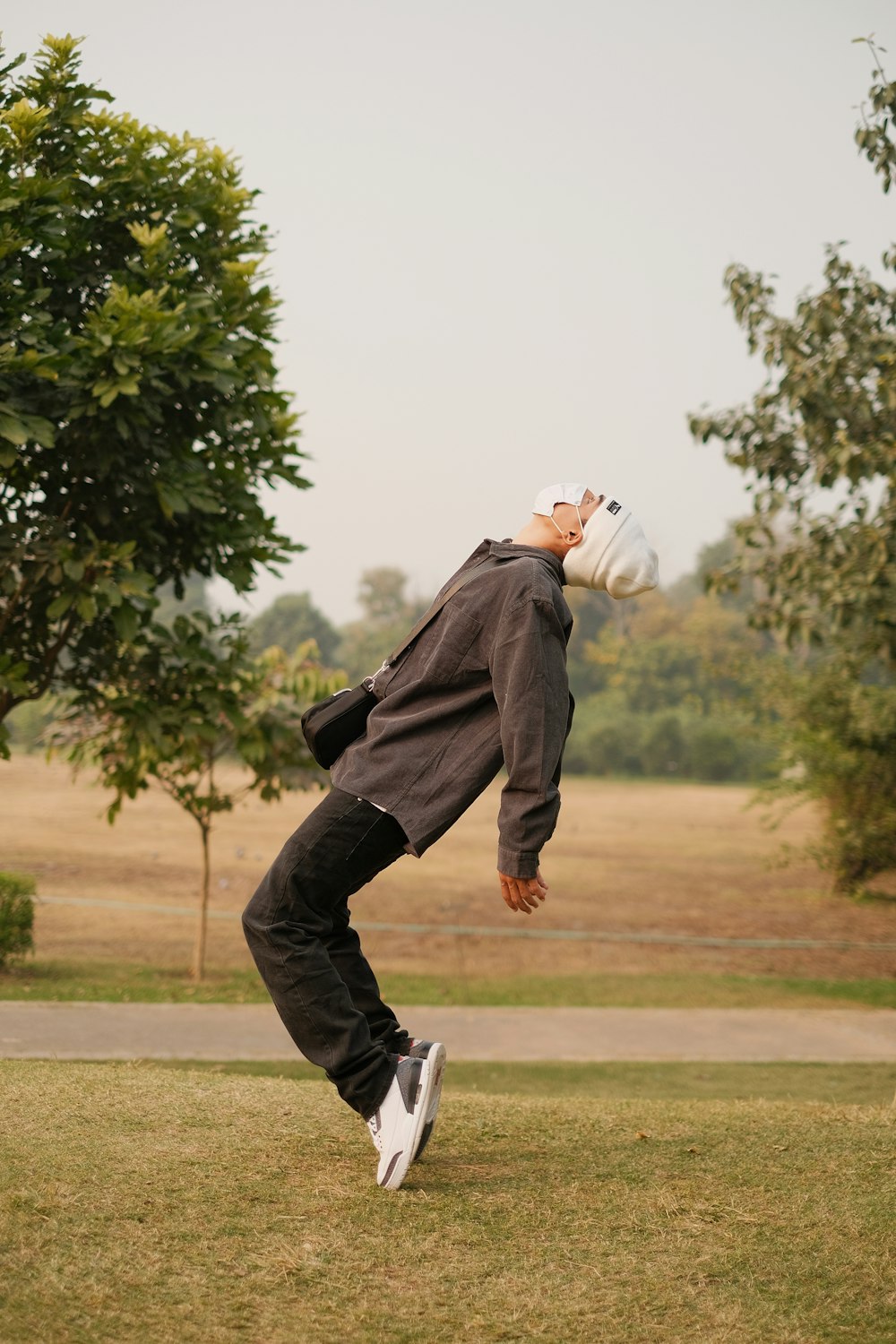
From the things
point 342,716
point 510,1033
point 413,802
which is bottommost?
point 510,1033

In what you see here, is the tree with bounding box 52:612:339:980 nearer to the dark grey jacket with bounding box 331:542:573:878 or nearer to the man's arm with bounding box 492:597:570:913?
the dark grey jacket with bounding box 331:542:573:878

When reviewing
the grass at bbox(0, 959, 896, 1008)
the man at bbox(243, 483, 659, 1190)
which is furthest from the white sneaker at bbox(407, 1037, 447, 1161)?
the grass at bbox(0, 959, 896, 1008)

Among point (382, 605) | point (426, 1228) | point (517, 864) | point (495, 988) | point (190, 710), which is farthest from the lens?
point (382, 605)

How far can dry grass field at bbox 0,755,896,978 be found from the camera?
1406 cm

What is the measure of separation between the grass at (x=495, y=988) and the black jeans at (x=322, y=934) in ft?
20.5

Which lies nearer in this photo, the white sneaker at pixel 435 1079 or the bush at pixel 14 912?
the white sneaker at pixel 435 1079

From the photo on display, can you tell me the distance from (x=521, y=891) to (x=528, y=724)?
0.42 metres

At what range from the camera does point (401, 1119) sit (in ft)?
11.0

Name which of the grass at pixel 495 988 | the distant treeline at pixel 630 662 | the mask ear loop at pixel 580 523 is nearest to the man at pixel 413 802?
the mask ear loop at pixel 580 523

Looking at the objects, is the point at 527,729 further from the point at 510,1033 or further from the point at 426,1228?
the point at 510,1033

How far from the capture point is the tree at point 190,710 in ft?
23.3

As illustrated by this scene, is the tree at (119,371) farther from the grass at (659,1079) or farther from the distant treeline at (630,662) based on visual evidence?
the distant treeline at (630,662)

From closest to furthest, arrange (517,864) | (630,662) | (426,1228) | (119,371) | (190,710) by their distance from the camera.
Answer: (426,1228) → (517,864) → (119,371) → (190,710) → (630,662)

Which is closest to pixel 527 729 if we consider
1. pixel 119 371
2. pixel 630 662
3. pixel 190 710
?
pixel 119 371
